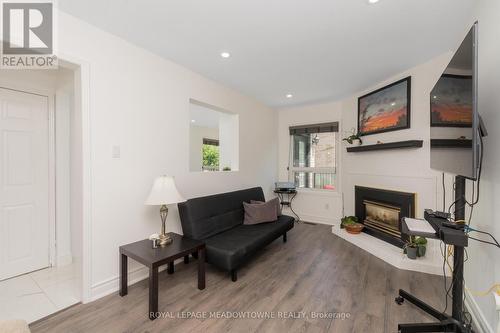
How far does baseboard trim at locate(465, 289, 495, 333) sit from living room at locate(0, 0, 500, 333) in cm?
3

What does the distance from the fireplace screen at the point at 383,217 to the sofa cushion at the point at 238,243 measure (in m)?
1.51

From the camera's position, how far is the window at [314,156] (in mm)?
4504

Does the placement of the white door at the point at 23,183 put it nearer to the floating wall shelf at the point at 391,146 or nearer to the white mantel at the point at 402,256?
the white mantel at the point at 402,256

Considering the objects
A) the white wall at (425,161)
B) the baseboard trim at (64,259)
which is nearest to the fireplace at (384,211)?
the white wall at (425,161)

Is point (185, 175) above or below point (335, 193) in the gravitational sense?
above

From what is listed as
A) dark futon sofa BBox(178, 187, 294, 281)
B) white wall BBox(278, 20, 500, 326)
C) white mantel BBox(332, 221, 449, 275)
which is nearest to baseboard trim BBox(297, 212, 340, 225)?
white wall BBox(278, 20, 500, 326)

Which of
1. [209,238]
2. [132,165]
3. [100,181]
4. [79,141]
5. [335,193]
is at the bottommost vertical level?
[209,238]

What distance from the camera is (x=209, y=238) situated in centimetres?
254

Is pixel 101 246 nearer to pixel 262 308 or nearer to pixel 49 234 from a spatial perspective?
pixel 49 234

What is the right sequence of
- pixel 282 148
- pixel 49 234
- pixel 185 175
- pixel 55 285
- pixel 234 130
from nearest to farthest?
1. pixel 55 285
2. pixel 49 234
3. pixel 185 175
4. pixel 234 130
5. pixel 282 148

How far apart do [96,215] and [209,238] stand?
1150mm

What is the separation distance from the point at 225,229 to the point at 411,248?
230cm

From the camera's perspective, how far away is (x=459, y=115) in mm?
1319

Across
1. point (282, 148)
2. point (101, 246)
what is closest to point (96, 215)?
point (101, 246)
